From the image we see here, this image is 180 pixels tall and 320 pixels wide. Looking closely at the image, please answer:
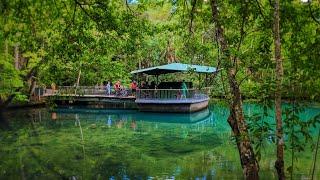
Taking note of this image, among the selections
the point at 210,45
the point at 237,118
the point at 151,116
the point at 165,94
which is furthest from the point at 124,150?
the point at 165,94

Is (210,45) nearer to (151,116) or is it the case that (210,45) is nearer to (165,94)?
(151,116)

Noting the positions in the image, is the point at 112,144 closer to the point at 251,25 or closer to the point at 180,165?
the point at 180,165

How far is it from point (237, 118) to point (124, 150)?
879 centimetres

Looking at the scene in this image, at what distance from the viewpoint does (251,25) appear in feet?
22.7

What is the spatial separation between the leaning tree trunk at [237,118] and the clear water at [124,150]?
55 cm

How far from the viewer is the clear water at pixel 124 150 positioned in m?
11.2

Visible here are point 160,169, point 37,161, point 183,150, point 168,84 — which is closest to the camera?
point 160,169

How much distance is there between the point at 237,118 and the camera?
6.70 metres

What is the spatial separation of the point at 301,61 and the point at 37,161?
9557mm

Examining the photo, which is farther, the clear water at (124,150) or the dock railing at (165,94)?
the dock railing at (165,94)

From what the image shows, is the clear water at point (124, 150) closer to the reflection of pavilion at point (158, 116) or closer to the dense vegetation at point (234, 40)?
the reflection of pavilion at point (158, 116)

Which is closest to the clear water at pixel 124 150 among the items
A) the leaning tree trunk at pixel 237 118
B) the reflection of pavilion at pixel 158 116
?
the reflection of pavilion at pixel 158 116

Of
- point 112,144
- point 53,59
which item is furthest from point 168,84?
point 53,59

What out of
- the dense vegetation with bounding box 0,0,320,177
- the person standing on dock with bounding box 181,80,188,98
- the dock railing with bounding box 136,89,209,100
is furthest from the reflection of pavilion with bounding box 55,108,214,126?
the dense vegetation with bounding box 0,0,320,177
